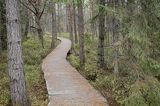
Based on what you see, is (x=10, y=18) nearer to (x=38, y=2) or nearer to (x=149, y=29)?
Result: (x=149, y=29)

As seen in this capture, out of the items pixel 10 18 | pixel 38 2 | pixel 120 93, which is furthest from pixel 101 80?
pixel 38 2

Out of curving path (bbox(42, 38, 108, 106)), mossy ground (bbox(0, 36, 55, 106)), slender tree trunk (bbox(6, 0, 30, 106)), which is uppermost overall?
slender tree trunk (bbox(6, 0, 30, 106))

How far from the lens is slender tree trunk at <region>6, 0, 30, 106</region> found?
9422 mm

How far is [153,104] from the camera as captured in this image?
9344mm

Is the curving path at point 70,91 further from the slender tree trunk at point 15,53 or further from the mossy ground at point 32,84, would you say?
the slender tree trunk at point 15,53

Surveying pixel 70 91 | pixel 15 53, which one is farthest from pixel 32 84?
pixel 15 53

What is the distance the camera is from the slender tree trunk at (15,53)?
9.42 meters

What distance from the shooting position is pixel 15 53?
958 cm

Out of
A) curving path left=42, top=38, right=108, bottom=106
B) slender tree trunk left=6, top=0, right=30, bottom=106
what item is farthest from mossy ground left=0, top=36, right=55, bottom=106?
slender tree trunk left=6, top=0, right=30, bottom=106

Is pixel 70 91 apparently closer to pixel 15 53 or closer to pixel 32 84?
pixel 15 53

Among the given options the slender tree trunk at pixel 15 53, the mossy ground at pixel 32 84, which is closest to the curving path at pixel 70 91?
the mossy ground at pixel 32 84

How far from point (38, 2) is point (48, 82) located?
14.4 m

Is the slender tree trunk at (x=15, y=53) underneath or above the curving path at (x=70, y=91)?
above

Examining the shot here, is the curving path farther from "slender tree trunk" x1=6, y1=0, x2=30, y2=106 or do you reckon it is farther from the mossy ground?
"slender tree trunk" x1=6, y1=0, x2=30, y2=106
